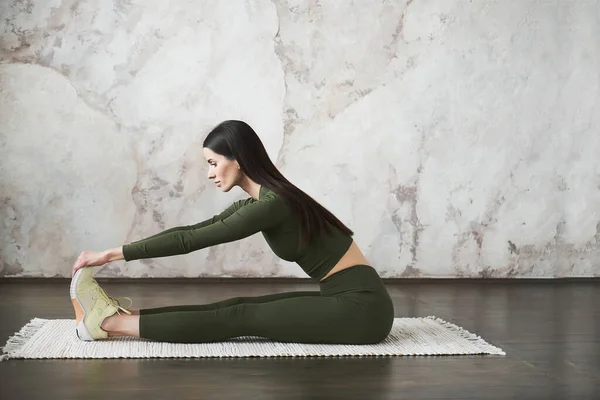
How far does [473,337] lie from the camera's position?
333cm

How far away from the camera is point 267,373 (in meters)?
2.69

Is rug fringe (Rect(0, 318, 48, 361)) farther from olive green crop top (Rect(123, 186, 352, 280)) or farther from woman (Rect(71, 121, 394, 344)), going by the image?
olive green crop top (Rect(123, 186, 352, 280))

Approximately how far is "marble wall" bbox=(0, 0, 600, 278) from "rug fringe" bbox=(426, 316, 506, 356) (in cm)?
153

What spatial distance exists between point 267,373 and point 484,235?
2.89 meters

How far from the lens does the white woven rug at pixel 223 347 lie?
292 centimetres

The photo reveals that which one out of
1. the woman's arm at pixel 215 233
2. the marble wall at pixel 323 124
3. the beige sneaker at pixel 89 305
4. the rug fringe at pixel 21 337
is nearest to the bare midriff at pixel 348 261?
the woman's arm at pixel 215 233

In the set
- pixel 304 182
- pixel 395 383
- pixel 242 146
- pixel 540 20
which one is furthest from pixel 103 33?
pixel 395 383

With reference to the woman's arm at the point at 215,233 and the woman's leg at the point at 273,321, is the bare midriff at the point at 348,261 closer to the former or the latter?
the woman's leg at the point at 273,321

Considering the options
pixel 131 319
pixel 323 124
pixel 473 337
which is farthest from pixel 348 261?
pixel 323 124

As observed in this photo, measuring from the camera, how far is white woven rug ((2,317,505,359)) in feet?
9.57

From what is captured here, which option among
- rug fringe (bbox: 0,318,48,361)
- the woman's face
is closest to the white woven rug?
rug fringe (bbox: 0,318,48,361)

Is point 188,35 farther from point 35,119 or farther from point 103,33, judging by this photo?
point 35,119

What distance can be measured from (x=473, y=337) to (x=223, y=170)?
1131 millimetres

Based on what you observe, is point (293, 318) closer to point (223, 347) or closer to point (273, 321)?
point (273, 321)
